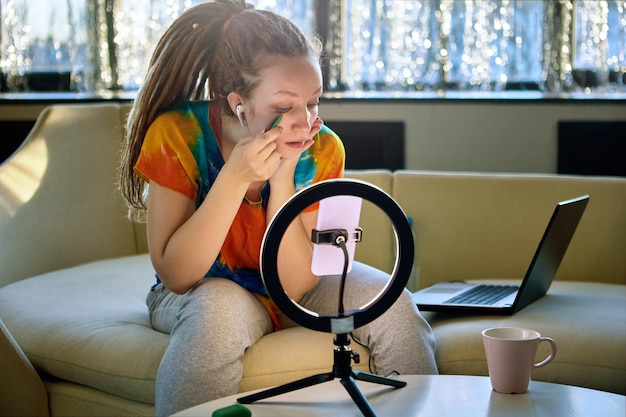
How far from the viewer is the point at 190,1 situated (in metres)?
3.35

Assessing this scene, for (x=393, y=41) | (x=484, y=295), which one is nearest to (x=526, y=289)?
(x=484, y=295)

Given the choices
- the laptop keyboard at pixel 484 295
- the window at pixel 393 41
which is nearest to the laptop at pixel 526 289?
the laptop keyboard at pixel 484 295

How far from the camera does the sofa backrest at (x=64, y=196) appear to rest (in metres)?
2.20

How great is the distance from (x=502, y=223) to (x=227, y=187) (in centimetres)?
101

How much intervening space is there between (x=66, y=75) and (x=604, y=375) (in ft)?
8.24

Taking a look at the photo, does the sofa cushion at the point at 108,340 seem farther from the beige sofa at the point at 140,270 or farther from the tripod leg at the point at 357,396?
the tripod leg at the point at 357,396

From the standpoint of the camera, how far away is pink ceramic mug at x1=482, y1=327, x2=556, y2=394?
1.16 m

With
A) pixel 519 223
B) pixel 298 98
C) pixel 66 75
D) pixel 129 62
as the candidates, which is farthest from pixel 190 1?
pixel 298 98

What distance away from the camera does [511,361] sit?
45.5 inches

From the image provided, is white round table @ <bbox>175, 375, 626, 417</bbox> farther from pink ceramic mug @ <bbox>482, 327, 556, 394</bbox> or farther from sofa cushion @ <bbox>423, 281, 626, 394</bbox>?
sofa cushion @ <bbox>423, 281, 626, 394</bbox>

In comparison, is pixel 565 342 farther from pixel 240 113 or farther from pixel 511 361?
pixel 240 113

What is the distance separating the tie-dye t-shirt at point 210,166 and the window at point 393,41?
62.4 inches

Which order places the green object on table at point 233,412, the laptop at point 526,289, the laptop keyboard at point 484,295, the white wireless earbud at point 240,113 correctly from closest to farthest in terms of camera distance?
the green object on table at point 233,412, the white wireless earbud at point 240,113, the laptop at point 526,289, the laptop keyboard at point 484,295

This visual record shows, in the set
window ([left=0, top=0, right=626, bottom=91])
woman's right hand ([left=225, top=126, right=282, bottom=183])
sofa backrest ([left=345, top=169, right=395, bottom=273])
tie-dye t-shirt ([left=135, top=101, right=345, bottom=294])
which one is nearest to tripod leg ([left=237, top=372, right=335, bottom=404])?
woman's right hand ([left=225, top=126, right=282, bottom=183])
